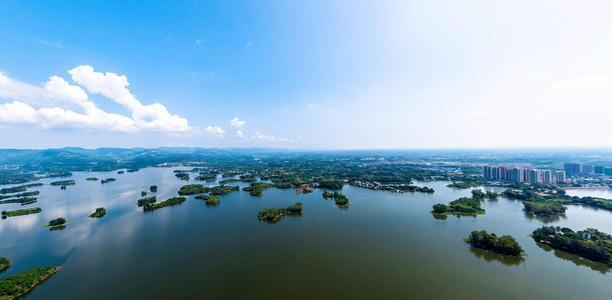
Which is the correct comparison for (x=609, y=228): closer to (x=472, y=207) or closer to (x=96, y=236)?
(x=472, y=207)

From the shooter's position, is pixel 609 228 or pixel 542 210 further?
pixel 542 210

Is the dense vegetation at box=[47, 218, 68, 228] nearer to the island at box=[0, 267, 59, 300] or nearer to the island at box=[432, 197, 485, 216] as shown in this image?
the island at box=[0, 267, 59, 300]

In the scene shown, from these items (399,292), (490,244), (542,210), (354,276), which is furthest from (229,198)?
(542,210)

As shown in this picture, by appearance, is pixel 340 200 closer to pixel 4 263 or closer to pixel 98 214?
pixel 98 214

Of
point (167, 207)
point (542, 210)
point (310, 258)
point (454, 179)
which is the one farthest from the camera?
point (454, 179)

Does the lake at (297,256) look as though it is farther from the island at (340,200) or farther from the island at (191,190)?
the island at (191,190)

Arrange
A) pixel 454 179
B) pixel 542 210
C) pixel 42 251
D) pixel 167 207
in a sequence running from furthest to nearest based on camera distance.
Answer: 1. pixel 454 179
2. pixel 167 207
3. pixel 542 210
4. pixel 42 251

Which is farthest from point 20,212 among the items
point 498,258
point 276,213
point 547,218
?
point 547,218
